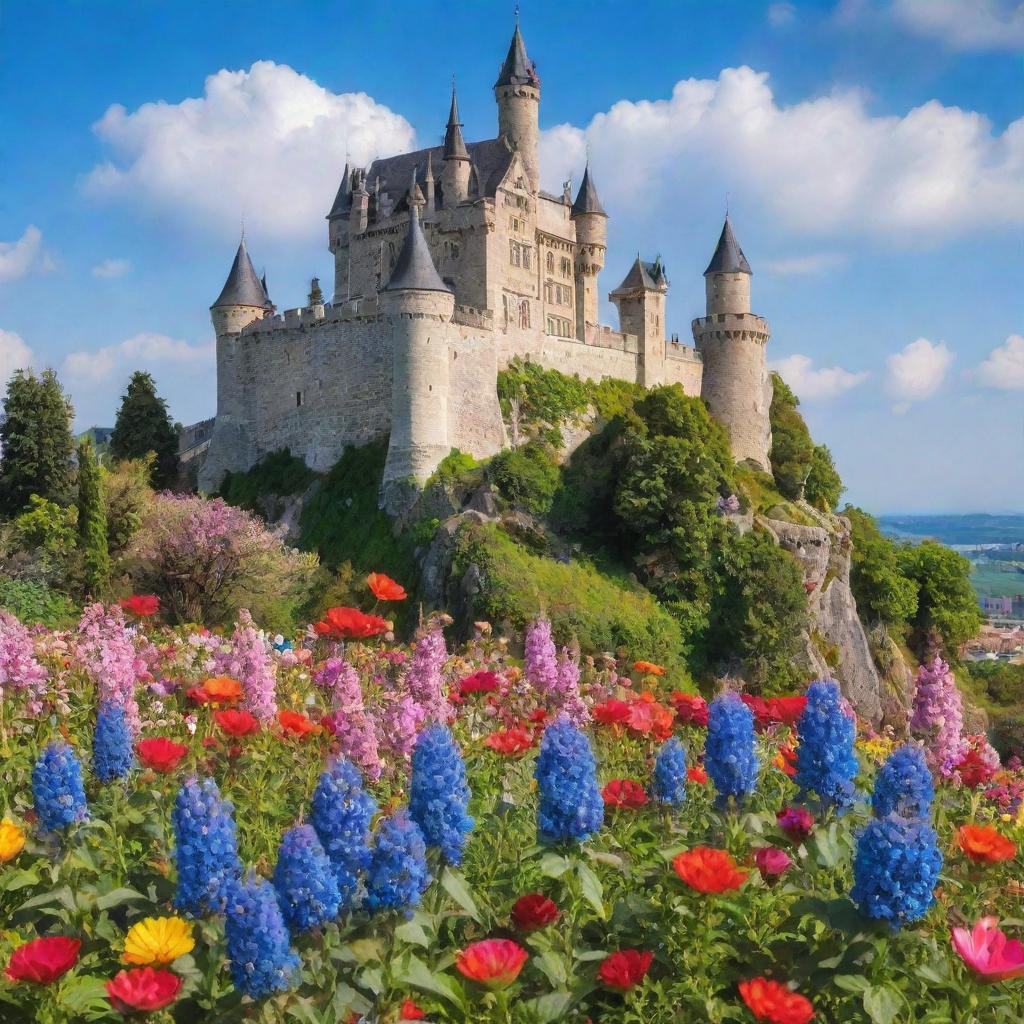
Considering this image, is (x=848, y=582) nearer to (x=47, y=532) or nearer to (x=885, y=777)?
(x=47, y=532)

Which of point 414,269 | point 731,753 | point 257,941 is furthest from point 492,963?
point 414,269

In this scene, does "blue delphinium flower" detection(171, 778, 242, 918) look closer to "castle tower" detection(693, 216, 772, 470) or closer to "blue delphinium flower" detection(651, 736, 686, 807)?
"blue delphinium flower" detection(651, 736, 686, 807)

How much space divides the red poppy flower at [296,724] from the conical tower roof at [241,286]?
3845 cm

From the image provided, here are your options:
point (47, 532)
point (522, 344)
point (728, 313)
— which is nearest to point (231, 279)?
point (522, 344)

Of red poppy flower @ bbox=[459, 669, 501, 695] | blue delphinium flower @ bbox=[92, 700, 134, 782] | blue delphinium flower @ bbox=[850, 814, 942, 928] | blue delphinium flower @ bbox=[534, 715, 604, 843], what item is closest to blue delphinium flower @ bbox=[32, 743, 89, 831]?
blue delphinium flower @ bbox=[92, 700, 134, 782]

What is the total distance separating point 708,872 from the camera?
4555 millimetres

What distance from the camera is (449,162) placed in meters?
42.8

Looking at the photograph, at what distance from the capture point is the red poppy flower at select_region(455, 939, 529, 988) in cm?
428

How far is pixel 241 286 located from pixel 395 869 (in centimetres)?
4131

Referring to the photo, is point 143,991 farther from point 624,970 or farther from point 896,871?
point 896,871

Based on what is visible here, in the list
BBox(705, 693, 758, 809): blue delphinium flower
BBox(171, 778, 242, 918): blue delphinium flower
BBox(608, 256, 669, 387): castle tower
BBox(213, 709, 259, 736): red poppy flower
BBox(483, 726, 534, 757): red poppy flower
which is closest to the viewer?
BBox(171, 778, 242, 918): blue delphinium flower

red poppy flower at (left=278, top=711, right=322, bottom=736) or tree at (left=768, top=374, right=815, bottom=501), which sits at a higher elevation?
tree at (left=768, top=374, right=815, bottom=501)

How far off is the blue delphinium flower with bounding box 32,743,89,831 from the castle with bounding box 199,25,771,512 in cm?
3186

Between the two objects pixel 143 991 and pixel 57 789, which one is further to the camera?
pixel 57 789
